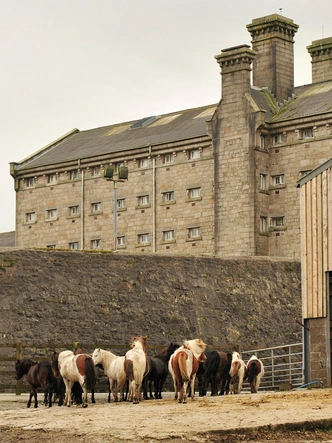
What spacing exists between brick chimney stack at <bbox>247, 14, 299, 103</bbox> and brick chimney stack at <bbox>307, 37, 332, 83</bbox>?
12.9 ft

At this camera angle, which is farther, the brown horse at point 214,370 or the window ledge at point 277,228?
the window ledge at point 277,228

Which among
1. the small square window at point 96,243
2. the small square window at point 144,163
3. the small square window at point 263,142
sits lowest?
the small square window at point 96,243

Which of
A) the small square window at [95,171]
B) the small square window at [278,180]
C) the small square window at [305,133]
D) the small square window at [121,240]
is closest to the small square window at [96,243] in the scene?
the small square window at [121,240]

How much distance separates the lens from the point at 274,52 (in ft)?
257

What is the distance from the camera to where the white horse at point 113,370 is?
→ 113 feet

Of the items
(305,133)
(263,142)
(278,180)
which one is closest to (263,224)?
(278,180)

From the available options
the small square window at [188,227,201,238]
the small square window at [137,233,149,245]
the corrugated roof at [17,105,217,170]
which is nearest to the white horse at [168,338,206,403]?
the small square window at [188,227,201,238]

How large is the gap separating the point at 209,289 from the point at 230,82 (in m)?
23.6

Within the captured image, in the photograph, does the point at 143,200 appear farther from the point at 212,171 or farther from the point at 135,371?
the point at 135,371

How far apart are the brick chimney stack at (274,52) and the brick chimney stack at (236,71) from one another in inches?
150

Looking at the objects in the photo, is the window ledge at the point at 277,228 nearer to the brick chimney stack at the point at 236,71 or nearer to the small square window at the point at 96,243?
the brick chimney stack at the point at 236,71

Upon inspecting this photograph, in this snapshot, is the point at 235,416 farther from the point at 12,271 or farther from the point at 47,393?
the point at 12,271

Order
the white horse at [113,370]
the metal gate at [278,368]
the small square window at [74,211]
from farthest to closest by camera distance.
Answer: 1. the small square window at [74,211]
2. the metal gate at [278,368]
3. the white horse at [113,370]

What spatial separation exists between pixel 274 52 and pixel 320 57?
6.15 metres
